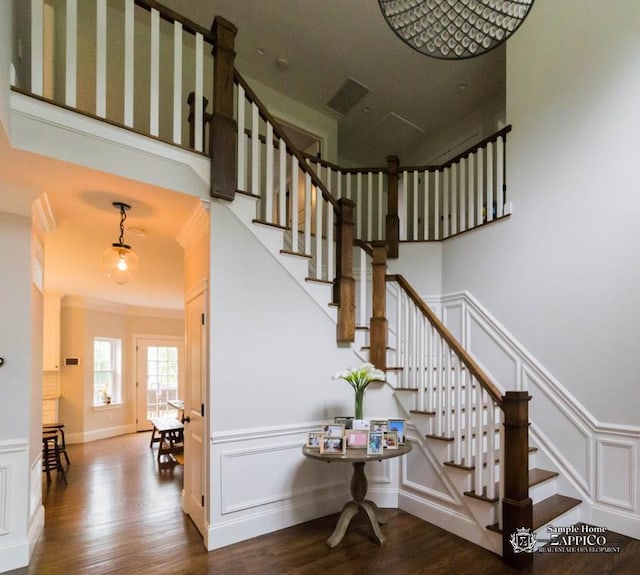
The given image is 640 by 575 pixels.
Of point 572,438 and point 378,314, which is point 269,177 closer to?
point 378,314

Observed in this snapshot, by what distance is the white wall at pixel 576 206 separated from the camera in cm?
298

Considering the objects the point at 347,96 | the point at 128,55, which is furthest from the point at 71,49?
the point at 347,96

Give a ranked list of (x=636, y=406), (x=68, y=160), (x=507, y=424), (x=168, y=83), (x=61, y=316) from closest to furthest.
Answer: (x=68, y=160)
(x=507, y=424)
(x=636, y=406)
(x=168, y=83)
(x=61, y=316)

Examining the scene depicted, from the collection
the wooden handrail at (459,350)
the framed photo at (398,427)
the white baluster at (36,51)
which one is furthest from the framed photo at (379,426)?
the white baluster at (36,51)

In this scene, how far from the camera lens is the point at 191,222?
127 inches

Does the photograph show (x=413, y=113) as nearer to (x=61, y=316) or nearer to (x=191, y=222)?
(x=191, y=222)

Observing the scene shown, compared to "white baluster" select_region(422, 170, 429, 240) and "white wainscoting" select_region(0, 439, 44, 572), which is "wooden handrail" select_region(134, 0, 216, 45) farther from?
"white wainscoting" select_region(0, 439, 44, 572)

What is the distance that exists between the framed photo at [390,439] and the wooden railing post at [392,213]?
228 centimetres

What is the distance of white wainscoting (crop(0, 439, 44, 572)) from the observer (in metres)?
2.57

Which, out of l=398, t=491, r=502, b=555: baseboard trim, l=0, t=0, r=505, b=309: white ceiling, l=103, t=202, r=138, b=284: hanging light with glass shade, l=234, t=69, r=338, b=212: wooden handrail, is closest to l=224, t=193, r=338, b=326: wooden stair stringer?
l=0, t=0, r=505, b=309: white ceiling

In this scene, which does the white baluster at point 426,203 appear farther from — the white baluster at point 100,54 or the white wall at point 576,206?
the white baluster at point 100,54

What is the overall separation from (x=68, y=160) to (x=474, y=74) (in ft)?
15.8

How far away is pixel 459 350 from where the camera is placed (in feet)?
9.80

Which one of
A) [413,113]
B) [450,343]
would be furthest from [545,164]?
[413,113]
